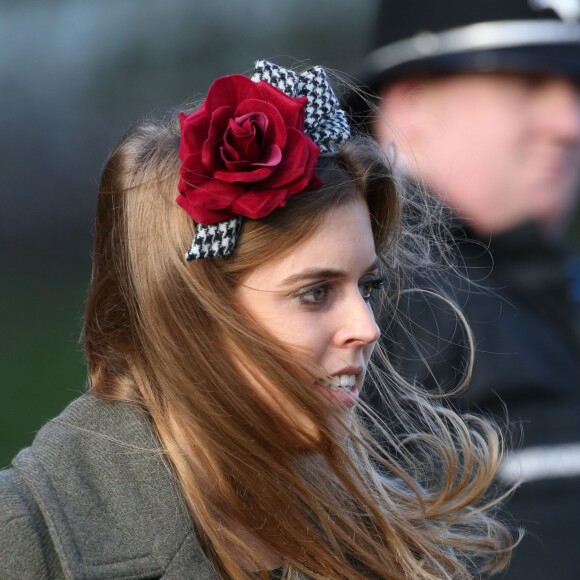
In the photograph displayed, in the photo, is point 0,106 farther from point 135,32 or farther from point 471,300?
point 471,300

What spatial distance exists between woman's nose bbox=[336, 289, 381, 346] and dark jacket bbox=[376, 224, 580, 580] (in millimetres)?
791

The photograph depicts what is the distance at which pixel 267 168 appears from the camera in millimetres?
A: 1758

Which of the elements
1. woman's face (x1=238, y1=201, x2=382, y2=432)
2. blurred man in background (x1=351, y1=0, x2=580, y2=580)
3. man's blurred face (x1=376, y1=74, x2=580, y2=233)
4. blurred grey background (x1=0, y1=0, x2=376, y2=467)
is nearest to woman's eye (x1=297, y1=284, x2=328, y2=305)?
woman's face (x1=238, y1=201, x2=382, y2=432)

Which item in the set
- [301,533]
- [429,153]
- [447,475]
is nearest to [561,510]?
Answer: [447,475]

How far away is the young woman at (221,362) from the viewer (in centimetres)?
173

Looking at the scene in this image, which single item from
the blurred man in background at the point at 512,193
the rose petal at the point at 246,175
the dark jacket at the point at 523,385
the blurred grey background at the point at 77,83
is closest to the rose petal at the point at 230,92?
the rose petal at the point at 246,175

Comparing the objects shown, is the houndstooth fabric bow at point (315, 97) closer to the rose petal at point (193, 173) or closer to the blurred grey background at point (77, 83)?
the rose petal at point (193, 173)

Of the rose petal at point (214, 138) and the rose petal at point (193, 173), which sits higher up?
the rose petal at point (214, 138)

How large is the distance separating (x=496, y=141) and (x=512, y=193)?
0.46 feet

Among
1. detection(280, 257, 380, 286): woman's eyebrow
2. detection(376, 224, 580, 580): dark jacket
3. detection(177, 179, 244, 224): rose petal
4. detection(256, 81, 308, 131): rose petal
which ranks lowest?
detection(376, 224, 580, 580): dark jacket

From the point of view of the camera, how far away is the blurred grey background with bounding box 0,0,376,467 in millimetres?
5562

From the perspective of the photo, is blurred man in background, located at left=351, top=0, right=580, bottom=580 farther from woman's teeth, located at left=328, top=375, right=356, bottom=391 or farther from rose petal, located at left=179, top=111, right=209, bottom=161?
rose petal, located at left=179, top=111, right=209, bottom=161

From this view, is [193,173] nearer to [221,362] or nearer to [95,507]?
[221,362]

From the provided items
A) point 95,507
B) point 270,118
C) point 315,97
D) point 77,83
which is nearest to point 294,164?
point 270,118
